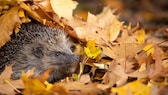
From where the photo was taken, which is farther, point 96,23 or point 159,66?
point 96,23

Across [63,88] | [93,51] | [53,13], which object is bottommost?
[63,88]

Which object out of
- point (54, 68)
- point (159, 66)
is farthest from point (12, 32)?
point (159, 66)

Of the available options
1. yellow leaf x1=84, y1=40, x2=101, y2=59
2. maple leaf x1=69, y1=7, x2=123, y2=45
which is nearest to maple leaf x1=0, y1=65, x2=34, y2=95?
yellow leaf x1=84, y1=40, x2=101, y2=59

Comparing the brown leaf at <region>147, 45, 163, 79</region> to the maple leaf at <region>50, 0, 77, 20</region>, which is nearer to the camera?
the brown leaf at <region>147, 45, 163, 79</region>

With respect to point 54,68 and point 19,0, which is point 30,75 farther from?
point 19,0

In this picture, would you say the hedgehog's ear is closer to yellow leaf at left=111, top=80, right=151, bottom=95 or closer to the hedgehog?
the hedgehog

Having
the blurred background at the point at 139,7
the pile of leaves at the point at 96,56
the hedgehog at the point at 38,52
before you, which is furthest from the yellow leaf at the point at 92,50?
the blurred background at the point at 139,7

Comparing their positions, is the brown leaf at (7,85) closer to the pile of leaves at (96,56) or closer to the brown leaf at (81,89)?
the pile of leaves at (96,56)
